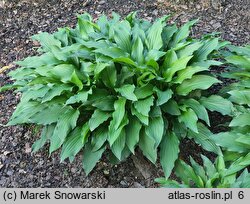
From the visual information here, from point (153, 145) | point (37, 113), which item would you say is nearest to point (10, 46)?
point (37, 113)

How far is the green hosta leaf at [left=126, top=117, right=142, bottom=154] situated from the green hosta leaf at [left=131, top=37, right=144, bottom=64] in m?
0.65

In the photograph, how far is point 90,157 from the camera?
430cm

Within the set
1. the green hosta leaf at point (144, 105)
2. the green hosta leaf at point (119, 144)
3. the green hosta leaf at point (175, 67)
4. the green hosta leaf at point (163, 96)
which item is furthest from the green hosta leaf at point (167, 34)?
the green hosta leaf at point (119, 144)

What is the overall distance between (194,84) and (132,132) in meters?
0.79

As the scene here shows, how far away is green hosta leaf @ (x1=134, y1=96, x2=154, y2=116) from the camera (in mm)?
4113

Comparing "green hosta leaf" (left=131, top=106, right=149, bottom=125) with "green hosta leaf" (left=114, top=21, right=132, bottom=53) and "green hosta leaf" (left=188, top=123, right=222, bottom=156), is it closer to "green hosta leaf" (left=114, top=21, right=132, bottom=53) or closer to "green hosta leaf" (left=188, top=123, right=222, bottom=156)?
"green hosta leaf" (left=188, top=123, right=222, bottom=156)

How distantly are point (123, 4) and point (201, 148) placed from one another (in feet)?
9.45

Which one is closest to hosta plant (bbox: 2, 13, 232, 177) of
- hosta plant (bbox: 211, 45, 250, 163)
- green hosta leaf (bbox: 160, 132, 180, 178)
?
green hosta leaf (bbox: 160, 132, 180, 178)

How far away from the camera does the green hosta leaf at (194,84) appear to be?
14.1 ft

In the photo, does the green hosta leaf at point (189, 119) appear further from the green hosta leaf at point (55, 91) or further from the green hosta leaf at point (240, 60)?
the green hosta leaf at point (55, 91)

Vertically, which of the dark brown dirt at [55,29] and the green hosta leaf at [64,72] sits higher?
the green hosta leaf at [64,72]

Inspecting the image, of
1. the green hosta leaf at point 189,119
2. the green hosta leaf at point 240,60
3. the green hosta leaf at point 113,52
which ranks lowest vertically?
the green hosta leaf at point 189,119

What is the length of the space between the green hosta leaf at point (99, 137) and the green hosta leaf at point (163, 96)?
0.60m

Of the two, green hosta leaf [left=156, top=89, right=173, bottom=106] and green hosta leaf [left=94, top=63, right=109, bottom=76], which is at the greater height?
green hosta leaf [left=94, top=63, right=109, bottom=76]
